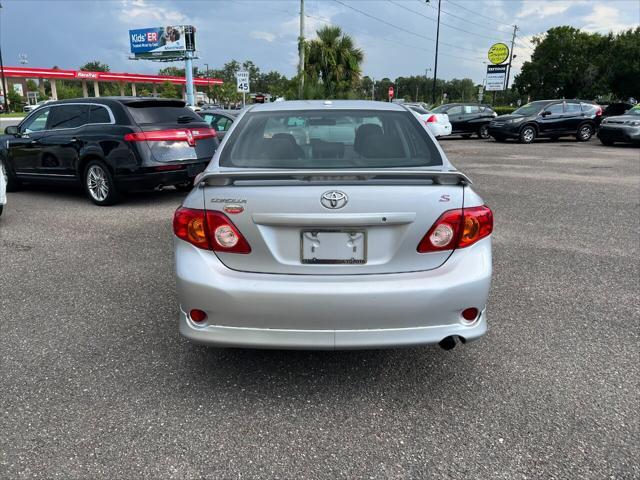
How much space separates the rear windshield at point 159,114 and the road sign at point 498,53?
34.6 meters

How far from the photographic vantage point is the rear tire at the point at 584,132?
21.1 m

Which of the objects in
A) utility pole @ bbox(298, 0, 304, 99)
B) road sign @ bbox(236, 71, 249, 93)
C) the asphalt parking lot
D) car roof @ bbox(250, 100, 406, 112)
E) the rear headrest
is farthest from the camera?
utility pole @ bbox(298, 0, 304, 99)

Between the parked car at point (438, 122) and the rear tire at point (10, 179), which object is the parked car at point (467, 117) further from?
the rear tire at point (10, 179)

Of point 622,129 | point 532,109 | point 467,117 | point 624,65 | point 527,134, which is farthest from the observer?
point 624,65

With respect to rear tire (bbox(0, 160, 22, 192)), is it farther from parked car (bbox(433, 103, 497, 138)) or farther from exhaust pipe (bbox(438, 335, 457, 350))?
parked car (bbox(433, 103, 497, 138))

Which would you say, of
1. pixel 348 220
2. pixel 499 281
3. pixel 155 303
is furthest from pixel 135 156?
pixel 348 220

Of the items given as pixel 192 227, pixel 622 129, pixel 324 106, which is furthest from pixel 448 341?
pixel 622 129

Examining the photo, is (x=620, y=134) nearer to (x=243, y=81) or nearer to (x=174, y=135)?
(x=243, y=81)

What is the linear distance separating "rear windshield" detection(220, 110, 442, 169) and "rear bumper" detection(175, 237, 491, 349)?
822mm

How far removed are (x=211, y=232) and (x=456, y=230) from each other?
4.18 feet

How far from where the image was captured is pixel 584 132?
21203mm

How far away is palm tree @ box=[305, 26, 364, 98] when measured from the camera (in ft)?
111

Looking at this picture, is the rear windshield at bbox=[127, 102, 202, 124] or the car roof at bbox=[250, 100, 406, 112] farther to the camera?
the rear windshield at bbox=[127, 102, 202, 124]

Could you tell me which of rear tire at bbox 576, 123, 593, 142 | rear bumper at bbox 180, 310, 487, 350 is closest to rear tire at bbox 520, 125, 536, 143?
rear tire at bbox 576, 123, 593, 142
